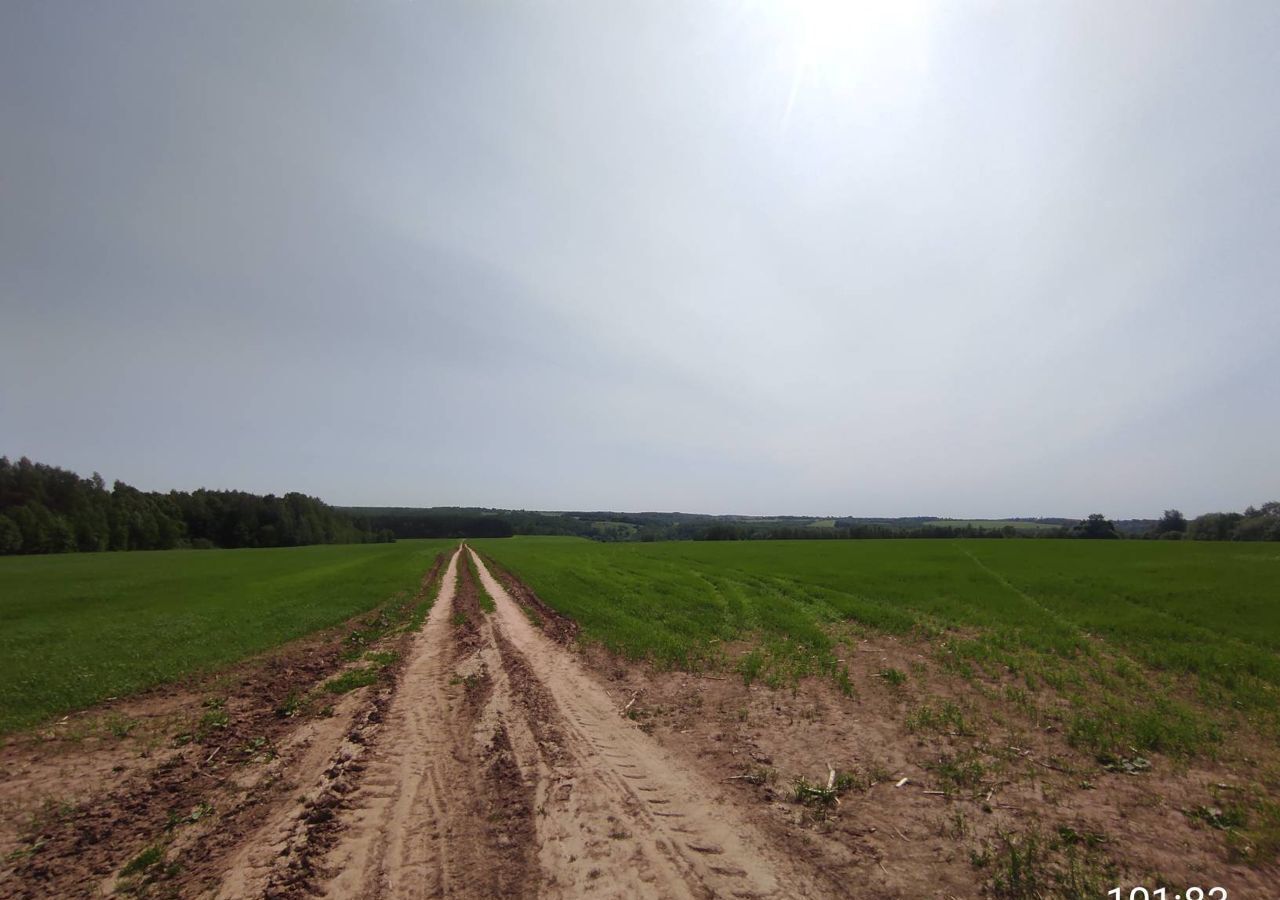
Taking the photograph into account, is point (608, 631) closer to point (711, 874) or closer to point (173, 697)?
point (173, 697)

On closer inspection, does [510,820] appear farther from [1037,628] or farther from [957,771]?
[1037,628]

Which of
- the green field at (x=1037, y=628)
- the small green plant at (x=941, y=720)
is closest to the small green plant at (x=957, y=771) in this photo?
the small green plant at (x=941, y=720)

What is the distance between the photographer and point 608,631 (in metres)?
15.0

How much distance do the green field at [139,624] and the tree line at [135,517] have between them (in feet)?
180

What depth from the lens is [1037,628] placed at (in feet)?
49.1

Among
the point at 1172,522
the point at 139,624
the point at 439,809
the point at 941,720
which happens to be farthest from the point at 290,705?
the point at 1172,522

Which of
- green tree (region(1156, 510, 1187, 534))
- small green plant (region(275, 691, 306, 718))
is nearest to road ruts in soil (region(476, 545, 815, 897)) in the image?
small green plant (region(275, 691, 306, 718))

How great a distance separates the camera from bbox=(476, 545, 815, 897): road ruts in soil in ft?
14.1

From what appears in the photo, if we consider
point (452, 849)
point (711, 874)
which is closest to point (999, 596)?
point (711, 874)

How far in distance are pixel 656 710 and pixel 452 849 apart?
4606mm

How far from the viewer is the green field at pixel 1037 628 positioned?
910cm

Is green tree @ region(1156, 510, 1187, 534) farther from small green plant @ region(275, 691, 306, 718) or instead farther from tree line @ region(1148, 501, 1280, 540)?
small green plant @ region(275, 691, 306, 718)

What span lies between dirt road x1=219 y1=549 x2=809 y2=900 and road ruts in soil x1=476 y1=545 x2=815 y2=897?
0.05 ft

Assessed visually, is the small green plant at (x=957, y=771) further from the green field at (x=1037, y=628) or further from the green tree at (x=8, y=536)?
the green tree at (x=8, y=536)
